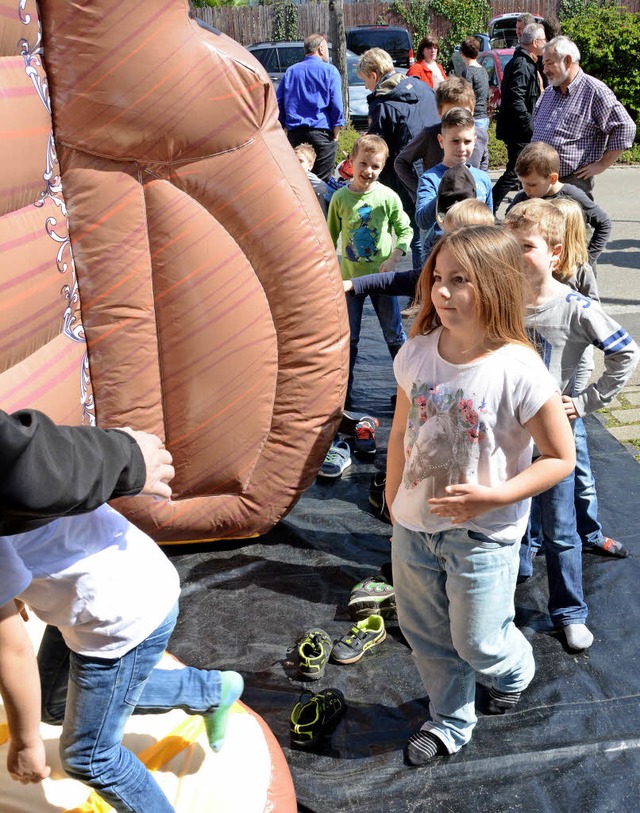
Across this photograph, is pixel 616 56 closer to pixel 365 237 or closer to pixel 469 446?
pixel 365 237

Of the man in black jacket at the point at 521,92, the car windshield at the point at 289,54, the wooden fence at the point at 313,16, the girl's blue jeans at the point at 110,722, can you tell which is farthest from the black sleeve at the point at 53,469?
the wooden fence at the point at 313,16

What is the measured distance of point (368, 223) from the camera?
4.29 metres

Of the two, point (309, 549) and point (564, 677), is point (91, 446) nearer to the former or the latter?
point (564, 677)

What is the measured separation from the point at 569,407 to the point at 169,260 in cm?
138

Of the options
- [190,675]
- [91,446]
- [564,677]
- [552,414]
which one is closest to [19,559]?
[91,446]

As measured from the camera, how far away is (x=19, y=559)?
1510mm

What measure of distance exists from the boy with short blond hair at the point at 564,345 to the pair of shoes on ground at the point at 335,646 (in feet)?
1.93

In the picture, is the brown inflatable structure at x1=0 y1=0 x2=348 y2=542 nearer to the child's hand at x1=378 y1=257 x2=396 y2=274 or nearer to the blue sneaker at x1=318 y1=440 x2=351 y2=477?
the blue sneaker at x1=318 y1=440 x2=351 y2=477

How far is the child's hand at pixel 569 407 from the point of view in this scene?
8.44 feet

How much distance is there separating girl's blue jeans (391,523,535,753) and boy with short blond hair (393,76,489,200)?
3.25 metres

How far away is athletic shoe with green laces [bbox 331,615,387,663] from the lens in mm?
2699

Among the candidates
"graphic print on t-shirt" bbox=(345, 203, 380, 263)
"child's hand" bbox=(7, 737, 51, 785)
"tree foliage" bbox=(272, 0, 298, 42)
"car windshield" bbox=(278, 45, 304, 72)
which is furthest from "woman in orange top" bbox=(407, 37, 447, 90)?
"tree foliage" bbox=(272, 0, 298, 42)

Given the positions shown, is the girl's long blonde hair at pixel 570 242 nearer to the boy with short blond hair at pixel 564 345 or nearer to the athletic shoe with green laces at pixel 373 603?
the boy with short blond hair at pixel 564 345

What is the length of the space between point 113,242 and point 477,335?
1.37m
